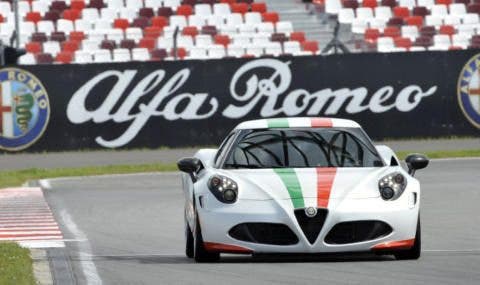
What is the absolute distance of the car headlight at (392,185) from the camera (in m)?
12.1

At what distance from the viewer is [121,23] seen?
3741 cm

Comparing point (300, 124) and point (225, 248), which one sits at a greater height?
point (300, 124)

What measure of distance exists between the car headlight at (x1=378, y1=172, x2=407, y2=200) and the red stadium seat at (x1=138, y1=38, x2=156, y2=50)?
2258 centimetres

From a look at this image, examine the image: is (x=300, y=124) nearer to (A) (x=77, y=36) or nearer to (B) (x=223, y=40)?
(A) (x=77, y=36)

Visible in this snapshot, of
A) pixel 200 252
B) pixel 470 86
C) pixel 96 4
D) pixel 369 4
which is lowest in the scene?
pixel 470 86

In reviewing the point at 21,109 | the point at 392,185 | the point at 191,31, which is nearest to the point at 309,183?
the point at 392,185

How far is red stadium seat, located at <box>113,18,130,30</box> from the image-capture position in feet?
123

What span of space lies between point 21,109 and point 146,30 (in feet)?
17.4

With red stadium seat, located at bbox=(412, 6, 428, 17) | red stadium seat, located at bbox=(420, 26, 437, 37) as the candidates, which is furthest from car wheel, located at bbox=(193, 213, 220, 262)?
red stadium seat, located at bbox=(412, 6, 428, 17)

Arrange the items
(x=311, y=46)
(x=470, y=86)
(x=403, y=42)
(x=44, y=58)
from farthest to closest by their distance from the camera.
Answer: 1. (x=311, y=46)
2. (x=403, y=42)
3. (x=44, y=58)
4. (x=470, y=86)

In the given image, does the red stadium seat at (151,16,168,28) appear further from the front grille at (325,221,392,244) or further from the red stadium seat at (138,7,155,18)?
the front grille at (325,221,392,244)

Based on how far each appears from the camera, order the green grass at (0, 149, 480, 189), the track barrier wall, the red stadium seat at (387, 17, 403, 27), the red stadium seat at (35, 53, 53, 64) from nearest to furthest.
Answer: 1. the green grass at (0, 149, 480, 189)
2. the track barrier wall
3. the red stadium seat at (35, 53, 53, 64)
4. the red stadium seat at (387, 17, 403, 27)

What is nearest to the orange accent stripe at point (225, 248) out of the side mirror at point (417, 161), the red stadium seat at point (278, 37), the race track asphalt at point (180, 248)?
the race track asphalt at point (180, 248)

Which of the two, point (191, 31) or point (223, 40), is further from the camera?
point (191, 31)
